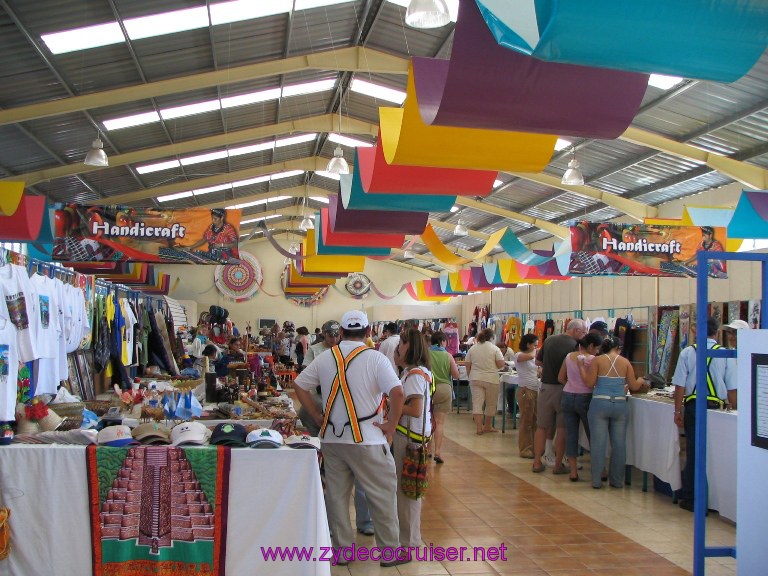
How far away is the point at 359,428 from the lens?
414cm

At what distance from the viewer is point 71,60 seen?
913 cm

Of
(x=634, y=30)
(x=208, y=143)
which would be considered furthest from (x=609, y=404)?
(x=208, y=143)

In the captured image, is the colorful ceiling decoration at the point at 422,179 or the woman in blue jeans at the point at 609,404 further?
the woman in blue jeans at the point at 609,404

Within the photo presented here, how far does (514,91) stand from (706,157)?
946 centimetres

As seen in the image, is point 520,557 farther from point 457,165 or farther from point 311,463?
point 457,165

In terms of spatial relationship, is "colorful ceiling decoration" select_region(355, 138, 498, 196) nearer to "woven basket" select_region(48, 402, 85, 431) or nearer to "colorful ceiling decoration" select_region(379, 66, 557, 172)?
"colorful ceiling decoration" select_region(379, 66, 557, 172)

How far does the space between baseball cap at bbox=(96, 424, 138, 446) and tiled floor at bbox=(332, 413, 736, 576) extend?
4.71ft

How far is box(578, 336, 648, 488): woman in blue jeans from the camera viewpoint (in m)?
6.80

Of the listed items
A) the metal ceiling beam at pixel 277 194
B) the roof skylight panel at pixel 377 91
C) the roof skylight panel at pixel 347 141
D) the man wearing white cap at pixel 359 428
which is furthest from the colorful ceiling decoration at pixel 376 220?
the metal ceiling beam at pixel 277 194

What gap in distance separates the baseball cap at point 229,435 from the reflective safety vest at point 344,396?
0.48 metres

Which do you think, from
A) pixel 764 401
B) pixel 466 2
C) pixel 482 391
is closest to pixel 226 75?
pixel 482 391

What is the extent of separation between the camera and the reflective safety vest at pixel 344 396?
414 cm

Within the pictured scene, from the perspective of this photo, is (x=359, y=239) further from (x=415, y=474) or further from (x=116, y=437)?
(x=116, y=437)

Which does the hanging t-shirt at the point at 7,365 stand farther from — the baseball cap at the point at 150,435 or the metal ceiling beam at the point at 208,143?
the metal ceiling beam at the point at 208,143
